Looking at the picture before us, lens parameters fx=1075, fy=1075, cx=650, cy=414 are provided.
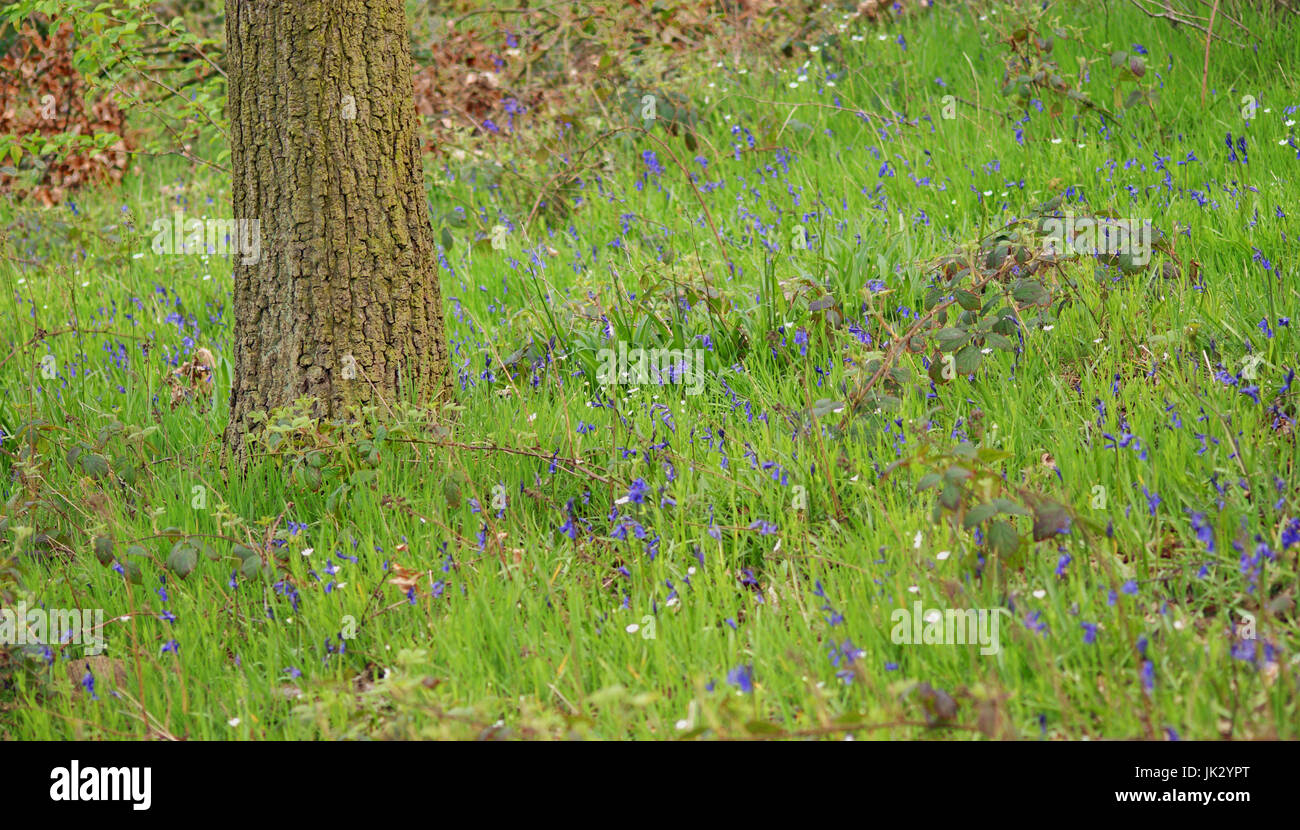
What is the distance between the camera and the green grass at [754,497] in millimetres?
2357

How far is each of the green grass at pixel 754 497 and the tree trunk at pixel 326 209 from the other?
0.25 meters

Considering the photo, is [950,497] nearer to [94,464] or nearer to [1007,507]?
[1007,507]

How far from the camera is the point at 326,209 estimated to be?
3.55 m

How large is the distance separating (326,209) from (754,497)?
170 centimetres

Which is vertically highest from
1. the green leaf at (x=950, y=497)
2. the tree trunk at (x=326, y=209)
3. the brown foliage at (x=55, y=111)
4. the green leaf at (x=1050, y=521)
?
the brown foliage at (x=55, y=111)

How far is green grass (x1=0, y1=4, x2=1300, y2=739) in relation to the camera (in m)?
2.36

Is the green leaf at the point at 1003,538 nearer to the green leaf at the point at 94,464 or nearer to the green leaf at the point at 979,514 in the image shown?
the green leaf at the point at 979,514

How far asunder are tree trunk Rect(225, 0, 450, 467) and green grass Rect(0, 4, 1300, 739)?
0.82 feet

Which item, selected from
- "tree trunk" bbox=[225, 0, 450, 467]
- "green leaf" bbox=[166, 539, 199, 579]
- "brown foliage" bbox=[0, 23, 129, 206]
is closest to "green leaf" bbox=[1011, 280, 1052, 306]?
"tree trunk" bbox=[225, 0, 450, 467]

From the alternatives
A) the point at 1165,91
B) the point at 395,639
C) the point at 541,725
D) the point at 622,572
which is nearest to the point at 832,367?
the point at 622,572

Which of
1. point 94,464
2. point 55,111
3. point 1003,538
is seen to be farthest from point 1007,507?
point 55,111

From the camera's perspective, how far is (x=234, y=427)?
3.78m

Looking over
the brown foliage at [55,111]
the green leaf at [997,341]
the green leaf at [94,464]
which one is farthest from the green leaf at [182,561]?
the brown foliage at [55,111]

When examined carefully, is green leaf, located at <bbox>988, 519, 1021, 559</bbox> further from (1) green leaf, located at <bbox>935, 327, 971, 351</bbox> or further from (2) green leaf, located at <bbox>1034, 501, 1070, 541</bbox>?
(1) green leaf, located at <bbox>935, 327, 971, 351</bbox>
